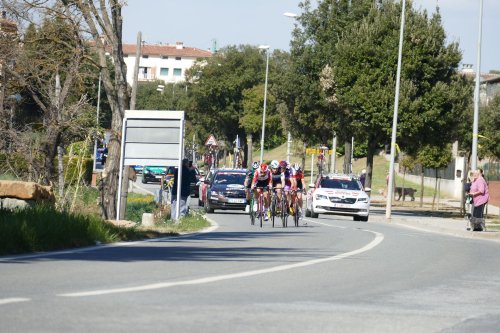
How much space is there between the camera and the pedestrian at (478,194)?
110 ft

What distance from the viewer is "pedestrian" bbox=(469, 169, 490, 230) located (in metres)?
33.5

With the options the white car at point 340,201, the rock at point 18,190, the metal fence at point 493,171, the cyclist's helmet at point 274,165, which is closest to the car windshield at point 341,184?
the white car at point 340,201

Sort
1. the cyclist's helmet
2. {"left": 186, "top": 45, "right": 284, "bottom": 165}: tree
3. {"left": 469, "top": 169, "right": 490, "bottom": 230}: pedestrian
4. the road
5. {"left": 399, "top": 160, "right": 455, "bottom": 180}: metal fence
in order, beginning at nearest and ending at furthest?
1. the road
2. the cyclist's helmet
3. {"left": 469, "top": 169, "right": 490, "bottom": 230}: pedestrian
4. {"left": 399, "top": 160, "right": 455, "bottom": 180}: metal fence
5. {"left": 186, "top": 45, "right": 284, "bottom": 165}: tree

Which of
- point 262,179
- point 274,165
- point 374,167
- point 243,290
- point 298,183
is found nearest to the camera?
point 243,290

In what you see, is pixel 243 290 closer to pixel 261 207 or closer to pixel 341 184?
pixel 261 207

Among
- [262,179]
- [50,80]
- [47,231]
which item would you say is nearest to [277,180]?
[262,179]

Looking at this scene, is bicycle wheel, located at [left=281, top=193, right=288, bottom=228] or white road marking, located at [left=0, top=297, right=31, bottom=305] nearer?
white road marking, located at [left=0, top=297, right=31, bottom=305]

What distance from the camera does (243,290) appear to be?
38.0ft

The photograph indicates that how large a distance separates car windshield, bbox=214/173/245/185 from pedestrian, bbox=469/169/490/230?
13.4 metres

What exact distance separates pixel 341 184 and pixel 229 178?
520cm

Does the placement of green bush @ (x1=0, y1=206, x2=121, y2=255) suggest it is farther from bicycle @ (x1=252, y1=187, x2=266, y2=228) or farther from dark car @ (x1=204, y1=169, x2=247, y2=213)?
dark car @ (x1=204, y1=169, x2=247, y2=213)

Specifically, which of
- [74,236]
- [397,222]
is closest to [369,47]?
[397,222]

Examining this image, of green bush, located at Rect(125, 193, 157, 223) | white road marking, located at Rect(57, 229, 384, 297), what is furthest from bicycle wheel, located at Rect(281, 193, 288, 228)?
white road marking, located at Rect(57, 229, 384, 297)

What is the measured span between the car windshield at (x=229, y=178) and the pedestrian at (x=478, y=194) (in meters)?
13.4
